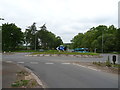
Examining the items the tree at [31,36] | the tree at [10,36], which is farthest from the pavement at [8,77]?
the tree at [31,36]

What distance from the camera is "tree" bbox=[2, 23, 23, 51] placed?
90.8 meters

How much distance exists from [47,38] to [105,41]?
42.3 m

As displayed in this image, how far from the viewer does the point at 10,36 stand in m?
95.0

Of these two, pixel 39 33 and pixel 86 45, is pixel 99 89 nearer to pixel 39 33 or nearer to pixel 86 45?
pixel 86 45

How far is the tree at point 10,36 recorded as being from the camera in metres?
90.8

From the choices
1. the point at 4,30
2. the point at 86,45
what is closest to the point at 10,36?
the point at 4,30

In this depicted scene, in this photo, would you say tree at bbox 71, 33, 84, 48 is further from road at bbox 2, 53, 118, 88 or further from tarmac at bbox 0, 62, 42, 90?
tarmac at bbox 0, 62, 42, 90

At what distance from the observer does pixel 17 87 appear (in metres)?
8.85

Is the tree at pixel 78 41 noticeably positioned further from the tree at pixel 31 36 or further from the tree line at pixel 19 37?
the tree at pixel 31 36

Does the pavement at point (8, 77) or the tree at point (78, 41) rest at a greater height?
the tree at point (78, 41)

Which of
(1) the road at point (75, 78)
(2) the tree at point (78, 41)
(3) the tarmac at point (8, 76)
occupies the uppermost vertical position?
(2) the tree at point (78, 41)

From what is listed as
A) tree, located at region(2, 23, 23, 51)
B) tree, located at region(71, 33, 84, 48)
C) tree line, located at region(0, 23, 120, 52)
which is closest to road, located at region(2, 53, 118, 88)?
tree line, located at region(0, 23, 120, 52)

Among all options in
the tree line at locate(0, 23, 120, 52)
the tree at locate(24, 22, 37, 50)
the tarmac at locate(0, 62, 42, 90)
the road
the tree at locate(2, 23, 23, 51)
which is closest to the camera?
the tarmac at locate(0, 62, 42, 90)

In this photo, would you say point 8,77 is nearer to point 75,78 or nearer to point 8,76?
point 8,76
